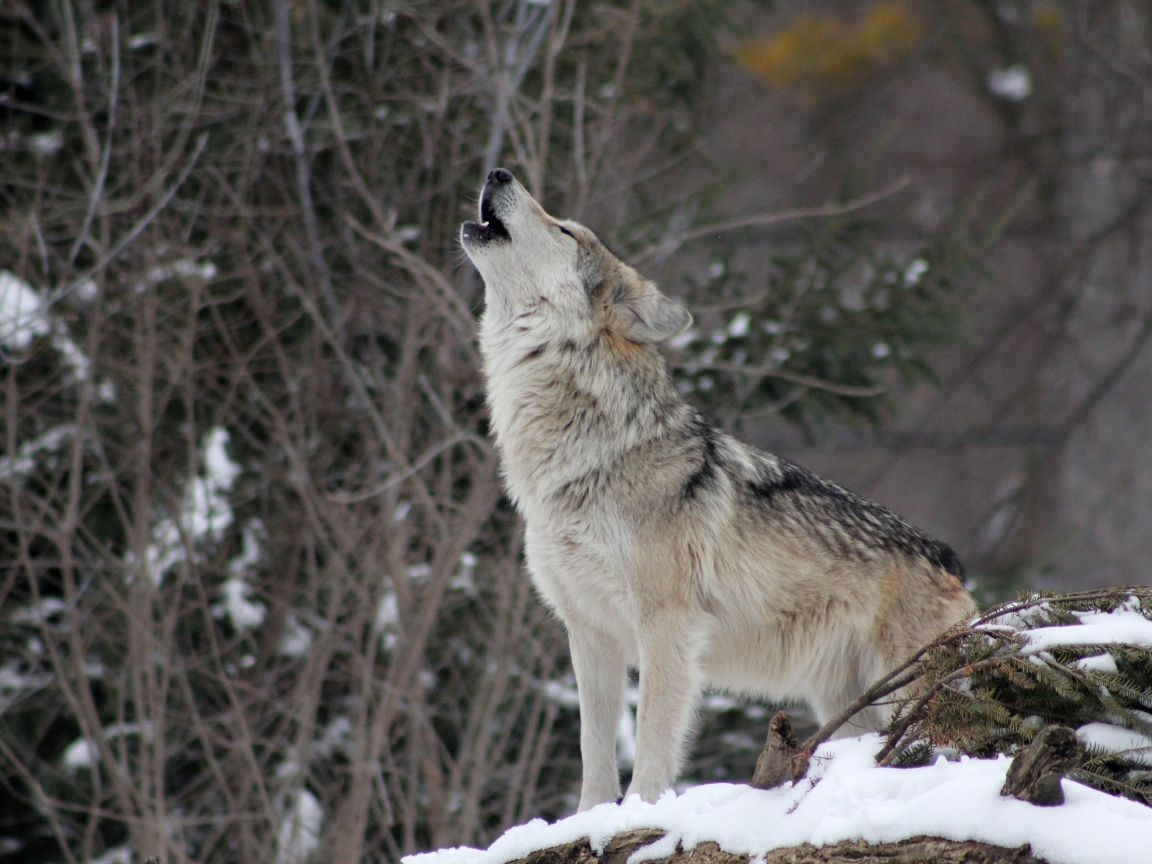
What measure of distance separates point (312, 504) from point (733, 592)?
12.4 ft

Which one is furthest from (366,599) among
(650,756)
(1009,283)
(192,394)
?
(1009,283)

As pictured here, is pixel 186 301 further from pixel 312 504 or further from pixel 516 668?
pixel 516 668

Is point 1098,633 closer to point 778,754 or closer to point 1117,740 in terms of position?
point 1117,740

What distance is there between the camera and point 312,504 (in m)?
7.42

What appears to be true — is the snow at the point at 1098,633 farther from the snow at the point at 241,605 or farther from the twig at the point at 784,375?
the snow at the point at 241,605

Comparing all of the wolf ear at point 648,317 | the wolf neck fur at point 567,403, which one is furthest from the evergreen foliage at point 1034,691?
the wolf ear at point 648,317

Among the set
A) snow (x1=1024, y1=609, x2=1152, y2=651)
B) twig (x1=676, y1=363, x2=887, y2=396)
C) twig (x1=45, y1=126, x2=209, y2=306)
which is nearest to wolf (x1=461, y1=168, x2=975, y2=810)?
snow (x1=1024, y1=609, x2=1152, y2=651)

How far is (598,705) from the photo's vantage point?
4.40 m

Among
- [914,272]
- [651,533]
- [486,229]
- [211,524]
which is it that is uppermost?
[914,272]

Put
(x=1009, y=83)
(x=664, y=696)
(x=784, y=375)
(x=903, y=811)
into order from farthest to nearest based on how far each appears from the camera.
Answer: (x=1009, y=83) → (x=784, y=375) → (x=664, y=696) → (x=903, y=811)

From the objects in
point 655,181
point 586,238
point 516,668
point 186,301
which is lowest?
point 516,668

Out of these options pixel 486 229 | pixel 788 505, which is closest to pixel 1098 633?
pixel 788 505

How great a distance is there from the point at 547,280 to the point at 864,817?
8.46ft

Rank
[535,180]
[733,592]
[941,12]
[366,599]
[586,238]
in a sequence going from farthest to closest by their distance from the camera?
1. [941,12]
2. [366,599]
3. [535,180]
4. [586,238]
5. [733,592]
